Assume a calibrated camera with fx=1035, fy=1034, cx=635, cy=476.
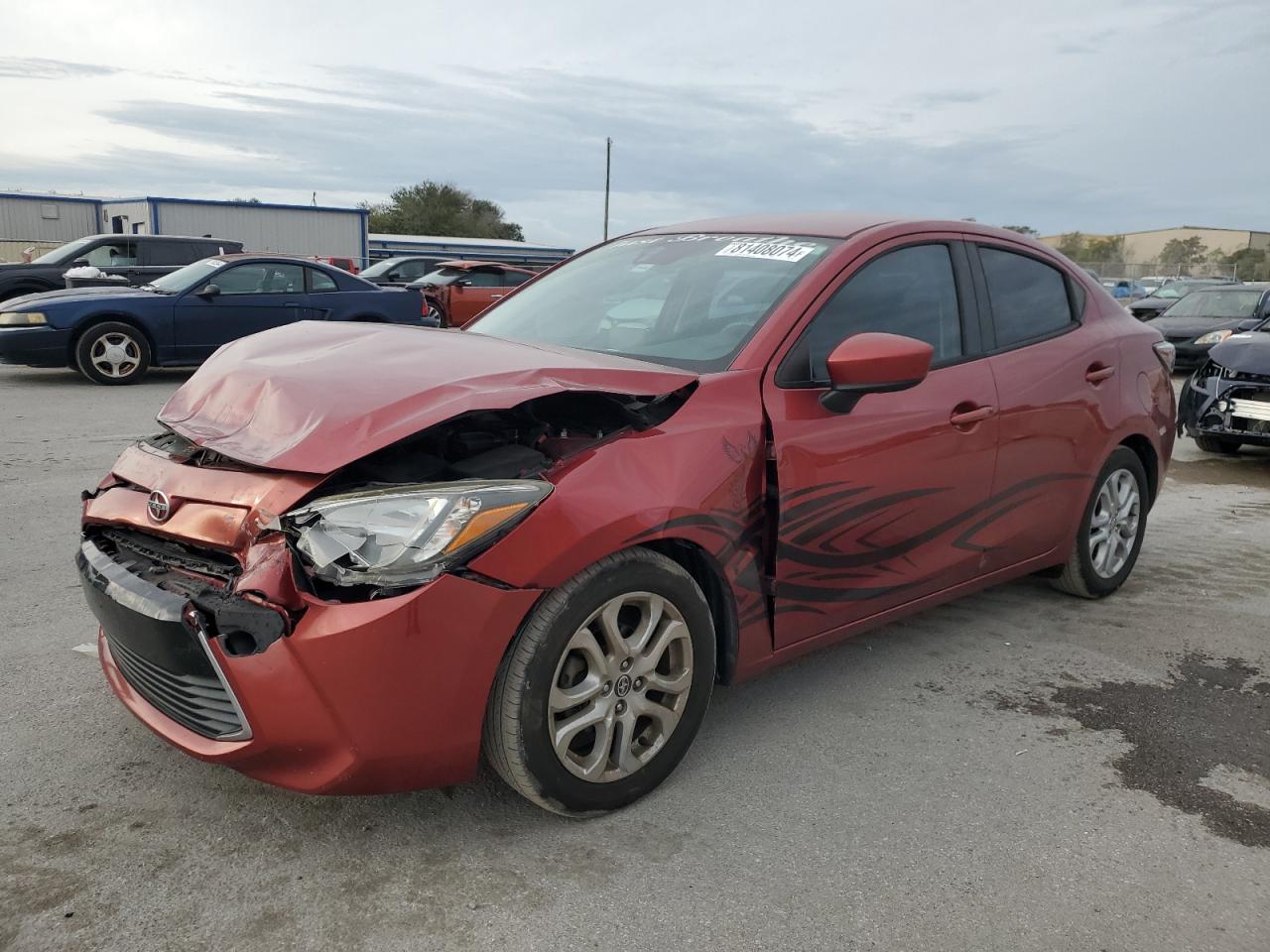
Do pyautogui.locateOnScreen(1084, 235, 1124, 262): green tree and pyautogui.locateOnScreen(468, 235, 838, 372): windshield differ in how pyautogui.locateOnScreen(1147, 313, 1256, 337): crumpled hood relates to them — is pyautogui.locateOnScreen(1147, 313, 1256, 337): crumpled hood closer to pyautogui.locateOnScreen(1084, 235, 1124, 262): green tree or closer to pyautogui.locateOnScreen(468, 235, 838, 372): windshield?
pyautogui.locateOnScreen(468, 235, 838, 372): windshield

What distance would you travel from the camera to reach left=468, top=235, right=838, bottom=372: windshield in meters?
3.34

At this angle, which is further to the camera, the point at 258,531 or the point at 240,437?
the point at 240,437

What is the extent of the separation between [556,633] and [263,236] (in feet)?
109

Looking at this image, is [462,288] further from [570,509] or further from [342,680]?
[342,680]

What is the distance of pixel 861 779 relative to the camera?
305 centimetres

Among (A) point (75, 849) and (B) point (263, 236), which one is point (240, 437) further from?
(B) point (263, 236)

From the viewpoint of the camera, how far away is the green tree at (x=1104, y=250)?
79.0 metres

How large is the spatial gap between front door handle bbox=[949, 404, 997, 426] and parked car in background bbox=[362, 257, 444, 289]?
714 inches

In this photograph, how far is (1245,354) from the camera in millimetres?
8461

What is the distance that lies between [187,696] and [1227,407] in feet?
28.0

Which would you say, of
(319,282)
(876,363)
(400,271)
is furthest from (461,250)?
(876,363)

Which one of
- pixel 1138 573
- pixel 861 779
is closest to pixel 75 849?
pixel 861 779

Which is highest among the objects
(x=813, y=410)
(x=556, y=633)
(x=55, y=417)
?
(x=813, y=410)

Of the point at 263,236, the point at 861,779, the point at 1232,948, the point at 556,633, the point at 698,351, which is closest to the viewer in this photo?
the point at 1232,948
